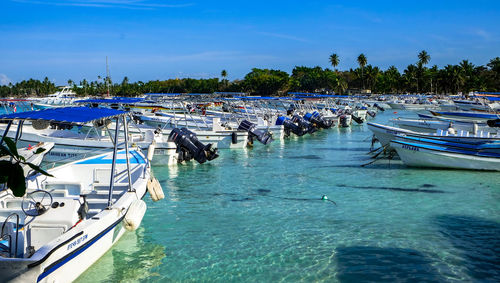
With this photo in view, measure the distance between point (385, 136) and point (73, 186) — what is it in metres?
15.2

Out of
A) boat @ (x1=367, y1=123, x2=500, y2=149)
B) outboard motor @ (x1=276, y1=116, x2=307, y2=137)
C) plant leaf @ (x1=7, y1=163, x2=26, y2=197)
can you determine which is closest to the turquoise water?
boat @ (x1=367, y1=123, x2=500, y2=149)

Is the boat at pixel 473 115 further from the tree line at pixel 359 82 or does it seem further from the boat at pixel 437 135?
the tree line at pixel 359 82

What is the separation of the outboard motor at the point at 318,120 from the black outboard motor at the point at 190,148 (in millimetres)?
17977

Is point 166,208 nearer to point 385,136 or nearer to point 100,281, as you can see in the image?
point 100,281

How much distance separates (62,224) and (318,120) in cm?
3216

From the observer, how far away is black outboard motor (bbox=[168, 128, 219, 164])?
2031 cm

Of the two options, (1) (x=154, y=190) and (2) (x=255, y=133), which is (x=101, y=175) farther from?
(2) (x=255, y=133)

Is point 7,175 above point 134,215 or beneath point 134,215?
above

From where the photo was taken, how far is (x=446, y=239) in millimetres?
10625

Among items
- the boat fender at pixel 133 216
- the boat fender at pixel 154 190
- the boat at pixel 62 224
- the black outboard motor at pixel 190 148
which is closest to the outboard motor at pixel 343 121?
the black outboard motor at pixel 190 148

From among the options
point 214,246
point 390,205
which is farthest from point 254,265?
point 390,205

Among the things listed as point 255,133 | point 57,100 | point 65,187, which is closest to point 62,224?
point 65,187

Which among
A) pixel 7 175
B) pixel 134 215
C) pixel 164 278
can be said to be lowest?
pixel 164 278

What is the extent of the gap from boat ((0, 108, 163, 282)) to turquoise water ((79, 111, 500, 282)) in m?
0.82
